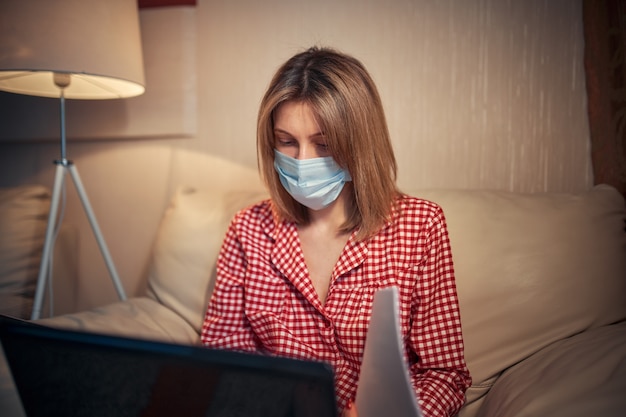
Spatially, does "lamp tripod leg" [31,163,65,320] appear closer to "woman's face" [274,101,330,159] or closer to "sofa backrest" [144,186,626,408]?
"woman's face" [274,101,330,159]

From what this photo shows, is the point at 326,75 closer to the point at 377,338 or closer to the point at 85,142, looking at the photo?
the point at 377,338

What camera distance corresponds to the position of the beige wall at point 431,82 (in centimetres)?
130

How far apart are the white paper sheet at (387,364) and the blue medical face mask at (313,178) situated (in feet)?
1.55

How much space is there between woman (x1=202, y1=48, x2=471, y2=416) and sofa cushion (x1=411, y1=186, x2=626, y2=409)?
7.4 inches

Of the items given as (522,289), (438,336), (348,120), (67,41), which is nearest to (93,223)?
(67,41)

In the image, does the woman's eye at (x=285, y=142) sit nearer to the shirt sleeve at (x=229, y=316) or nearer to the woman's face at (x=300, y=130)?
the woman's face at (x=300, y=130)

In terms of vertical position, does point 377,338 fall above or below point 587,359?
above

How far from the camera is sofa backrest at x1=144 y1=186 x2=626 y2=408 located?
0.98 metres

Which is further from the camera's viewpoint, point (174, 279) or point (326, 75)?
point (174, 279)

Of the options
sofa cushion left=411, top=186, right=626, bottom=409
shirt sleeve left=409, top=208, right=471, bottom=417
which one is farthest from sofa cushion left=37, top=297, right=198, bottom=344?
sofa cushion left=411, top=186, right=626, bottom=409

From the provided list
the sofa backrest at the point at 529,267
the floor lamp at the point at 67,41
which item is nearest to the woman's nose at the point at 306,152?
the sofa backrest at the point at 529,267

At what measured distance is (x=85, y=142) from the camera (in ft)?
5.56

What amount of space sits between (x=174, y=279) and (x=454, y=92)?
3.15 feet

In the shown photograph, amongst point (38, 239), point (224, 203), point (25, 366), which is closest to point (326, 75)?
point (224, 203)
